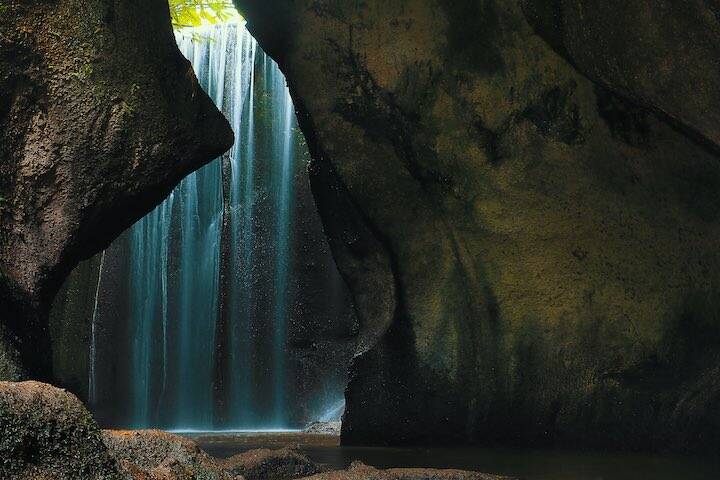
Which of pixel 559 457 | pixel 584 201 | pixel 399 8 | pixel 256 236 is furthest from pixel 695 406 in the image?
pixel 256 236

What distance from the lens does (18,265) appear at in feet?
19.4

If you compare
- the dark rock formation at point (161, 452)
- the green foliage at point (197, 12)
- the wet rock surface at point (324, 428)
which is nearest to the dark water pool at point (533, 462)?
the dark rock formation at point (161, 452)

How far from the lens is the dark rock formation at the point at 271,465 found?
17.5ft

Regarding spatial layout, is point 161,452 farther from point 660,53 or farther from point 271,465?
point 660,53

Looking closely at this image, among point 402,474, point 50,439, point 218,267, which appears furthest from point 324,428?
point 50,439

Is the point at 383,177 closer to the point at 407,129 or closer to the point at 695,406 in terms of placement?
the point at 407,129

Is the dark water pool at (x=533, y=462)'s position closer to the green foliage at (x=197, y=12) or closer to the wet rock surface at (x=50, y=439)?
the wet rock surface at (x=50, y=439)

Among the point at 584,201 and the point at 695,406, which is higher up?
the point at 584,201

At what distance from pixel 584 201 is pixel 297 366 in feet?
20.9

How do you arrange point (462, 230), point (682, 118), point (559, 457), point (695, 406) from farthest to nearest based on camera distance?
1. point (462, 230)
2. point (695, 406)
3. point (559, 457)
4. point (682, 118)

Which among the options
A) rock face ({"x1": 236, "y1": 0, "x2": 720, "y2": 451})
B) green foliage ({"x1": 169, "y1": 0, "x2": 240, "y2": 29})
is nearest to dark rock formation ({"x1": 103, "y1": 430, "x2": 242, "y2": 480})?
rock face ({"x1": 236, "y1": 0, "x2": 720, "y2": 451})

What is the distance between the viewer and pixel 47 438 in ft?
8.26

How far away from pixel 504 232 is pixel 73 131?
11.7 feet

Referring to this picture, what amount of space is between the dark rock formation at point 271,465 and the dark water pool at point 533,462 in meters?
0.73
